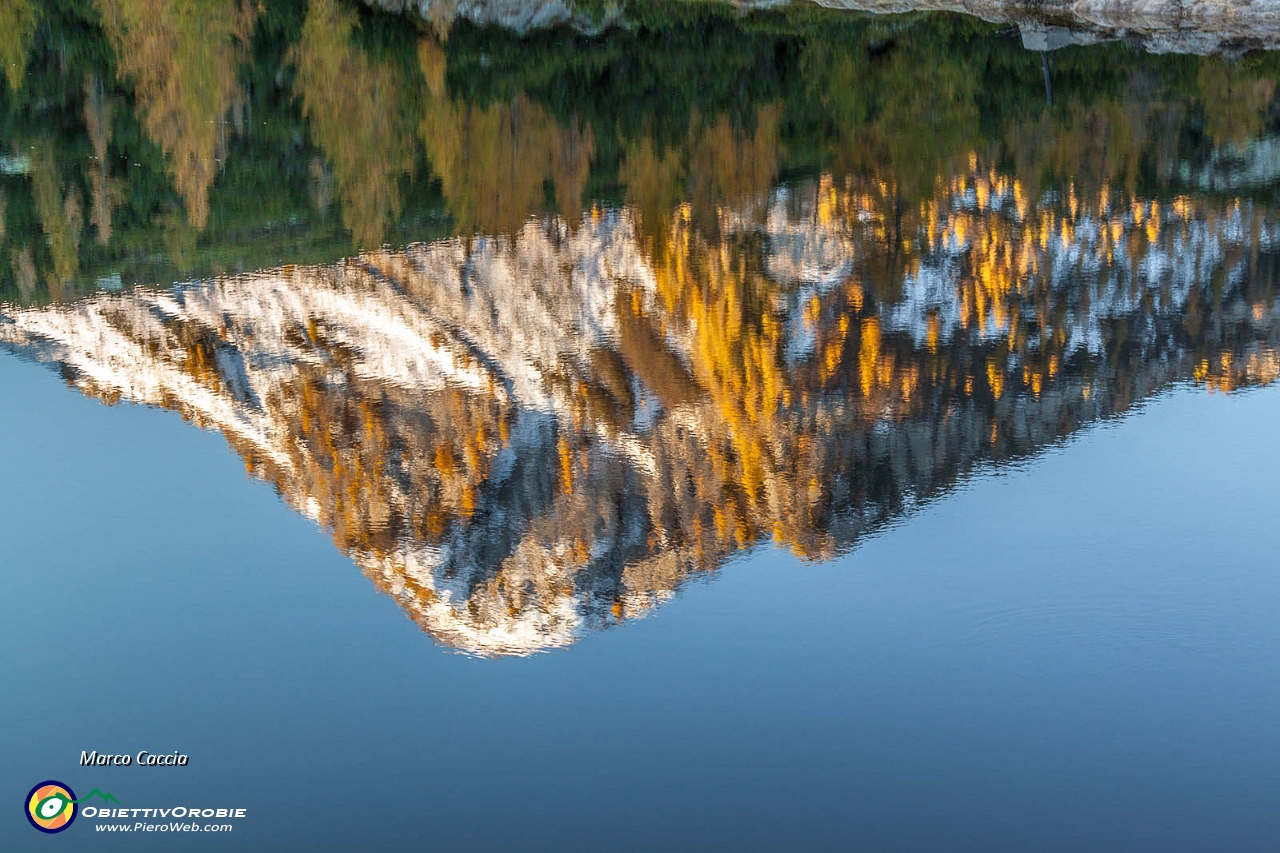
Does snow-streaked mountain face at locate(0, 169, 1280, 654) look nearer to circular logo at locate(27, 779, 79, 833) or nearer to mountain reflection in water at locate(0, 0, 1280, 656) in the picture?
mountain reflection in water at locate(0, 0, 1280, 656)

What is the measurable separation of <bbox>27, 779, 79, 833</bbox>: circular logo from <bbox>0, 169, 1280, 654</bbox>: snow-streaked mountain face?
16.1 feet

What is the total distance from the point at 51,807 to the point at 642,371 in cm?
1545

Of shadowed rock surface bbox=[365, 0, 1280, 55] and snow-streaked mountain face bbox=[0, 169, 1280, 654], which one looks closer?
snow-streaked mountain face bbox=[0, 169, 1280, 654]

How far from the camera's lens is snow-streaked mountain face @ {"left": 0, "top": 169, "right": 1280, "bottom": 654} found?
863 inches

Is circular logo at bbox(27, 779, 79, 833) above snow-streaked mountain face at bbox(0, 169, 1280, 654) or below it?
below

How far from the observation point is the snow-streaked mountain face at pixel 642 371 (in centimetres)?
2192

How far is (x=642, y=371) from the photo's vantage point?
2769 cm

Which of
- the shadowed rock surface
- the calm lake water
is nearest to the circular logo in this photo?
the calm lake water

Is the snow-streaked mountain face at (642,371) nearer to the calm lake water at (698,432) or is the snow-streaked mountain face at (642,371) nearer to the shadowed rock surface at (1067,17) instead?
the calm lake water at (698,432)

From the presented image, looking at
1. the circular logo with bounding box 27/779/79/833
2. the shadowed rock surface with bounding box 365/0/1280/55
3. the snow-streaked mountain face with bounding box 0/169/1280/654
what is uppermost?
the shadowed rock surface with bounding box 365/0/1280/55

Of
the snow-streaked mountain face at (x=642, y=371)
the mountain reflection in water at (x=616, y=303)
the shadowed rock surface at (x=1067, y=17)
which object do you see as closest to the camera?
the snow-streaked mountain face at (x=642, y=371)

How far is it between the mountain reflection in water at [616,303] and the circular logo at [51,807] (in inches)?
193

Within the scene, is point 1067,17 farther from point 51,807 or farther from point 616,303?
point 51,807

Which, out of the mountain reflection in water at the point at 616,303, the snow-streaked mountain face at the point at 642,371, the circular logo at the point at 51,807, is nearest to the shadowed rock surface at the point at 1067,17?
the mountain reflection in water at the point at 616,303
